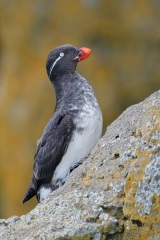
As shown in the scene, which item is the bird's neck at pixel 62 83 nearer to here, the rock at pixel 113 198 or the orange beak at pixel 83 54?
the orange beak at pixel 83 54

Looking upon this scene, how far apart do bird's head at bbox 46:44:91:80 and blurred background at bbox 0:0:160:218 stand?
5649mm

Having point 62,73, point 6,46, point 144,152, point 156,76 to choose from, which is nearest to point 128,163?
point 144,152

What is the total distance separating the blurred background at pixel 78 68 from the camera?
527 inches

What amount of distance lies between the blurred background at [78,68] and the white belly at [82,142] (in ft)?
20.6

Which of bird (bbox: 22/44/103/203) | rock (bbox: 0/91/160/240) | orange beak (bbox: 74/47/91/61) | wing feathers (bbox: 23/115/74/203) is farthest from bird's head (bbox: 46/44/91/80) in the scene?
rock (bbox: 0/91/160/240)

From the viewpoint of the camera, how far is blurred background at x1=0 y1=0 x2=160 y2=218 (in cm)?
1338

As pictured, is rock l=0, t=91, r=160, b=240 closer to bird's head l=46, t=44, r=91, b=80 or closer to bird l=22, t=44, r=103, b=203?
bird l=22, t=44, r=103, b=203

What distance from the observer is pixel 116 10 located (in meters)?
13.9

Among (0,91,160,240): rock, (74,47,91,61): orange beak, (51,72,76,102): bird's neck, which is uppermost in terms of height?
(74,47,91,61): orange beak

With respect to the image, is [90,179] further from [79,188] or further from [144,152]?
[144,152]

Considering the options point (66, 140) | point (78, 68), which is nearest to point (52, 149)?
point (66, 140)

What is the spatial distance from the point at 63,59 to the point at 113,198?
9.74 feet

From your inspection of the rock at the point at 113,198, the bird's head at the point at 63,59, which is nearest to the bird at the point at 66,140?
the bird's head at the point at 63,59

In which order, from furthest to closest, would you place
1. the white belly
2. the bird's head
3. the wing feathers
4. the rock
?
the bird's head
the wing feathers
the white belly
the rock
